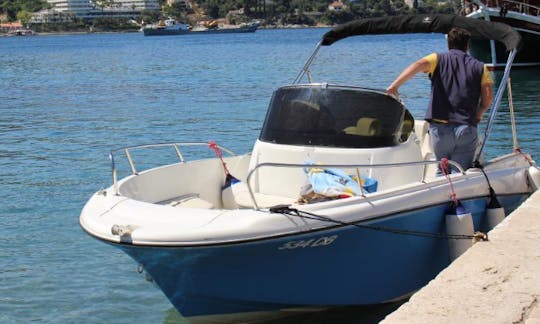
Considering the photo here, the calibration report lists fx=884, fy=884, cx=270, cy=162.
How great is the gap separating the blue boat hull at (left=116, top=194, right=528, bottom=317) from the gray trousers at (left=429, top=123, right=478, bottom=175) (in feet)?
2.30

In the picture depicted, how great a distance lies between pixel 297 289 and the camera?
694cm

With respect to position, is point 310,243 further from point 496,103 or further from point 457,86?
point 496,103

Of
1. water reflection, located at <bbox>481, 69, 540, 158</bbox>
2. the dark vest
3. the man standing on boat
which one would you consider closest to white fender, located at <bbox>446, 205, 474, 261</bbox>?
the man standing on boat

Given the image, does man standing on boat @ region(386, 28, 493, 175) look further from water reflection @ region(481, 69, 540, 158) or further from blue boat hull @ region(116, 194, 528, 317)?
water reflection @ region(481, 69, 540, 158)

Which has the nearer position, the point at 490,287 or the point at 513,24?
the point at 490,287

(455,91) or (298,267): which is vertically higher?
(455,91)

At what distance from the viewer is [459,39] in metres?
7.69

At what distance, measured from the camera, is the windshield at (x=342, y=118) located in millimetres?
8008

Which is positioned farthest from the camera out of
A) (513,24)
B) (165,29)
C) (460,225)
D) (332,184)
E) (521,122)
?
(165,29)

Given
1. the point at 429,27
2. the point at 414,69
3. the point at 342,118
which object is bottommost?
the point at 342,118

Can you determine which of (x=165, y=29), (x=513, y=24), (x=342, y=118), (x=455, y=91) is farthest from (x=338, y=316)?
(x=165, y=29)

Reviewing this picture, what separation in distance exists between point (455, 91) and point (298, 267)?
87.3 inches

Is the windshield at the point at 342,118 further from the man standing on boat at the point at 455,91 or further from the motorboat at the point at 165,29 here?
the motorboat at the point at 165,29

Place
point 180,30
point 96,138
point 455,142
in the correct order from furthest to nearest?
1. point 180,30
2. point 96,138
3. point 455,142
